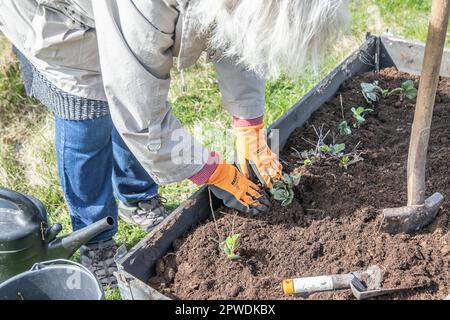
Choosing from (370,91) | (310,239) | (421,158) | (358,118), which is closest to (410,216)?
(421,158)

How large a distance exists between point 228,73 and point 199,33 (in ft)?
1.77

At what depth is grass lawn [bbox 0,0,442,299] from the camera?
332cm

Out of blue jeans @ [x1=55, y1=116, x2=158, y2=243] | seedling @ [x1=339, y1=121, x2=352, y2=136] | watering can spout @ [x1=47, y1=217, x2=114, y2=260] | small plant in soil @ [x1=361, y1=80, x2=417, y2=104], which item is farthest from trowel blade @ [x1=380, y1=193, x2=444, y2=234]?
blue jeans @ [x1=55, y1=116, x2=158, y2=243]

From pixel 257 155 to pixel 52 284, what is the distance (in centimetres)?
92

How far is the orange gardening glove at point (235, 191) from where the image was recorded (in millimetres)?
2299

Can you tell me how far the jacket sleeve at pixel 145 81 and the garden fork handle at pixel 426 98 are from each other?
743 mm

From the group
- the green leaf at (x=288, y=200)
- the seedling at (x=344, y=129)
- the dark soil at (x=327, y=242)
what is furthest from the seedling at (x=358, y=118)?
the green leaf at (x=288, y=200)

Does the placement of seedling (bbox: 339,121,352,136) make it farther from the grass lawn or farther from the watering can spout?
the watering can spout

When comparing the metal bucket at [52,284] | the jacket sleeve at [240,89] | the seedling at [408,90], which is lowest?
the metal bucket at [52,284]

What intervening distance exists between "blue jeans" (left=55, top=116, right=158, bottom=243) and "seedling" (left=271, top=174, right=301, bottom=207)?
71 cm

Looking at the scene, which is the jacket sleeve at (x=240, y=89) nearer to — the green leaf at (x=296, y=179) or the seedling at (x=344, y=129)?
the green leaf at (x=296, y=179)

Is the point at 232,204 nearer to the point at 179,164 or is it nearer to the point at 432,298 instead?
the point at 179,164
